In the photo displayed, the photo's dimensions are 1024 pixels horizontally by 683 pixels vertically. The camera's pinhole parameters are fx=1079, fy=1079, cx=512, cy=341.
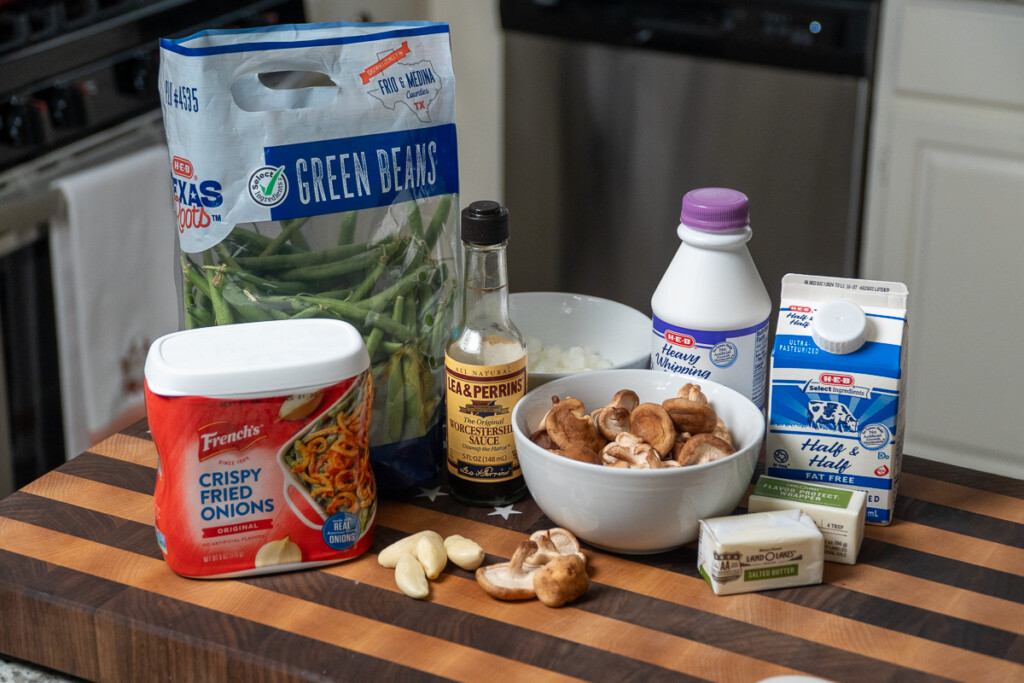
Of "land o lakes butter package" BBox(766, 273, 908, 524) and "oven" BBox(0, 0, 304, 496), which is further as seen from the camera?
"oven" BBox(0, 0, 304, 496)

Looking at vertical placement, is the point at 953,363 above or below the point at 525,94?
below

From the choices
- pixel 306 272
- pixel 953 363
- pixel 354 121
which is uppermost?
pixel 354 121

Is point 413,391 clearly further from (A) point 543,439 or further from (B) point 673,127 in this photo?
(B) point 673,127

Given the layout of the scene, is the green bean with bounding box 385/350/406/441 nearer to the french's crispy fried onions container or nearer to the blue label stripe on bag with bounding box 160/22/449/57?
the french's crispy fried onions container

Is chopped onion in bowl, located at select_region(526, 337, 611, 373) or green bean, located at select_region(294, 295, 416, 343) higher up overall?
green bean, located at select_region(294, 295, 416, 343)

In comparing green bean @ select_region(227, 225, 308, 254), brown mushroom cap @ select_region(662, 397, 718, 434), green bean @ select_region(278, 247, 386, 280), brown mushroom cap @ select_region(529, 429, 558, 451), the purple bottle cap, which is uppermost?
the purple bottle cap

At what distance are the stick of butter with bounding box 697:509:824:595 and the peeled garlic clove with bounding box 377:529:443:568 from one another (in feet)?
0.71

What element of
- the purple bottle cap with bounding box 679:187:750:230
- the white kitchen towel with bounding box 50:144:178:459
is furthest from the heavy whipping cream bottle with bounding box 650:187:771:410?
the white kitchen towel with bounding box 50:144:178:459

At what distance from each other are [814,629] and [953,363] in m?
1.53

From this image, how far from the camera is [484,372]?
881 mm

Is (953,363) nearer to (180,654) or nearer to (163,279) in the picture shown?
(163,279)

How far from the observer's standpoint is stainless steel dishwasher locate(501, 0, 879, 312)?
7.00ft

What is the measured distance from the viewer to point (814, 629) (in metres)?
0.77

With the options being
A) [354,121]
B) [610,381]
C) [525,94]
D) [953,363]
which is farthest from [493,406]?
[525,94]
